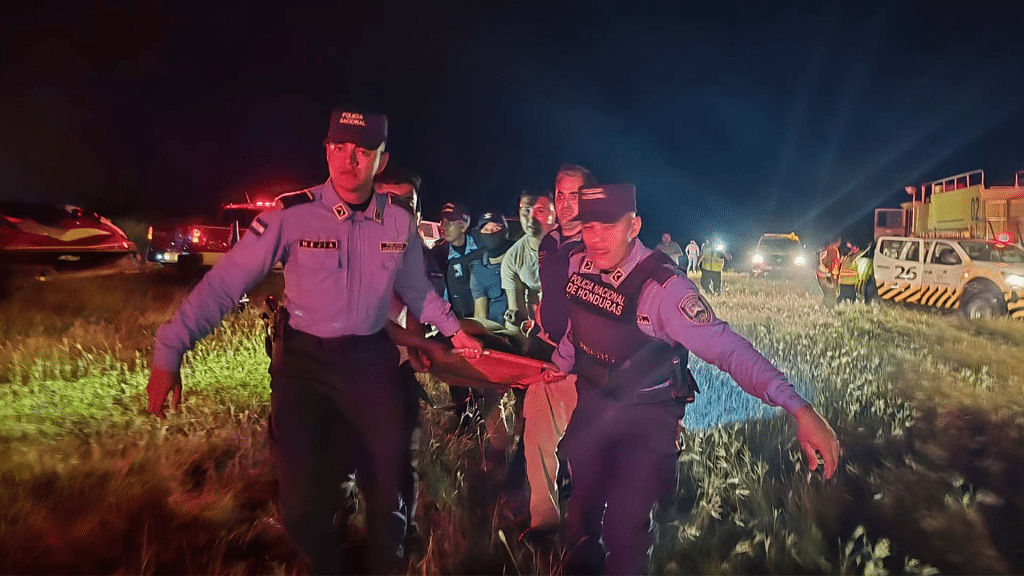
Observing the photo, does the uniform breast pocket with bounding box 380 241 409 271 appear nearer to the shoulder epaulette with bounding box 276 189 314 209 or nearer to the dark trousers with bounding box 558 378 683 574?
the shoulder epaulette with bounding box 276 189 314 209

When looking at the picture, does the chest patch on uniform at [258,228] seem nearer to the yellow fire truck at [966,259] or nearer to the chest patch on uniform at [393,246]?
the chest patch on uniform at [393,246]

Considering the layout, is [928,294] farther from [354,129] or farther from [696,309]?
[354,129]

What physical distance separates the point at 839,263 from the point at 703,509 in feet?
35.9

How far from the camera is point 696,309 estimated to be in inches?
104

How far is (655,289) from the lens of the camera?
2758 millimetres

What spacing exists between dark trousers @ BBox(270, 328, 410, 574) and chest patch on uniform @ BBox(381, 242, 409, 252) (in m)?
0.38

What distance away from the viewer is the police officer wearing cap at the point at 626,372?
2688mm

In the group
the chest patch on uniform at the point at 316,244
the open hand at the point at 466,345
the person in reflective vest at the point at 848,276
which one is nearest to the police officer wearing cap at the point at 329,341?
the chest patch on uniform at the point at 316,244

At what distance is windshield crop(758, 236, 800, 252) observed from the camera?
2634cm

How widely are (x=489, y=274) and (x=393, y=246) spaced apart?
8.12 feet

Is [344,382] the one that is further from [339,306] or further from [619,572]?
[619,572]

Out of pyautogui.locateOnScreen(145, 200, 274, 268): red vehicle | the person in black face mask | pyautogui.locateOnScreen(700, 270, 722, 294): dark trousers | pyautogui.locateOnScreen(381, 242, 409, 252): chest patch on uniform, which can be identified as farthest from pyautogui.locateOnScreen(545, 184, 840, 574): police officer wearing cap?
pyautogui.locateOnScreen(700, 270, 722, 294): dark trousers

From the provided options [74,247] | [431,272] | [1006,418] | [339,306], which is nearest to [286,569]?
[339,306]

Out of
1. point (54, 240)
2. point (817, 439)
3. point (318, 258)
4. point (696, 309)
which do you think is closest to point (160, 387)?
point (318, 258)
